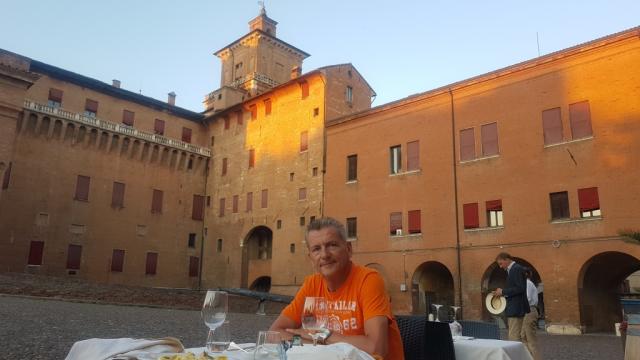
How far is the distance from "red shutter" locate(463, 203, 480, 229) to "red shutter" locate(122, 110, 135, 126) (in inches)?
904

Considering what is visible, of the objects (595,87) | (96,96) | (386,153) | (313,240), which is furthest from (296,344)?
(96,96)

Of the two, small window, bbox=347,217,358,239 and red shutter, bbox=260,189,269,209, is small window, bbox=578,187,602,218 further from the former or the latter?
red shutter, bbox=260,189,269,209

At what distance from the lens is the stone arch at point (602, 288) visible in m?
19.3

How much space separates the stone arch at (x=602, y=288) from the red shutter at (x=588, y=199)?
5.79 feet

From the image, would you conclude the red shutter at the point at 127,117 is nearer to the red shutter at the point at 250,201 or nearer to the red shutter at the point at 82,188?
the red shutter at the point at 82,188

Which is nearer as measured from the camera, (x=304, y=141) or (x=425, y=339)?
(x=425, y=339)

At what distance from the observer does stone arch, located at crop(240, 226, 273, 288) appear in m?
32.6

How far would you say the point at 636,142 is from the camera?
61.6 ft

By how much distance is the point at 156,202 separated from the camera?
34531mm

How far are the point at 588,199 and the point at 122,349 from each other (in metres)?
20.5

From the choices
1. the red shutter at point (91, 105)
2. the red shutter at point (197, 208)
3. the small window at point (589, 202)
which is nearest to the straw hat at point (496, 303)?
the small window at point (589, 202)

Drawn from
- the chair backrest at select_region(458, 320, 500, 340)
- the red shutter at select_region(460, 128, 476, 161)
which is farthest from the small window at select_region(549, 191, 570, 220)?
the chair backrest at select_region(458, 320, 500, 340)

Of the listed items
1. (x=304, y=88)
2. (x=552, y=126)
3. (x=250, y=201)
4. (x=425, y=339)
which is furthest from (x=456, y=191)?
(x=425, y=339)

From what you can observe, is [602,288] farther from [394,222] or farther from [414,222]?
[394,222]
